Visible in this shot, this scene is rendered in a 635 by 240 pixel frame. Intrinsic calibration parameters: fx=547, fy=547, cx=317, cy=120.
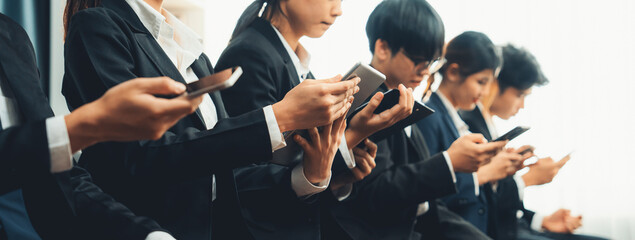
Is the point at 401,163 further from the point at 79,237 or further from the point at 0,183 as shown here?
the point at 0,183

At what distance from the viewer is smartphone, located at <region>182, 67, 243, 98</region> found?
544mm

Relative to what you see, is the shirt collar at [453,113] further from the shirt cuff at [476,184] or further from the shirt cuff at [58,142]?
the shirt cuff at [58,142]

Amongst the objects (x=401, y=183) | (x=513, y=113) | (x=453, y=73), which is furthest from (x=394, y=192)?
(x=513, y=113)

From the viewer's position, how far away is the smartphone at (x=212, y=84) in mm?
544

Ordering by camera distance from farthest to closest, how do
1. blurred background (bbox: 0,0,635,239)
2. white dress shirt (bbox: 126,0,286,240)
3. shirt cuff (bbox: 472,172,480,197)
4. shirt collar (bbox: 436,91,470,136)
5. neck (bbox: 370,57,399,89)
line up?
blurred background (bbox: 0,0,635,239)
shirt collar (bbox: 436,91,470,136)
shirt cuff (bbox: 472,172,480,197)
neck (bbox: 370,57,399,89)
white dress shirt (bbox: 126,0,286,240)

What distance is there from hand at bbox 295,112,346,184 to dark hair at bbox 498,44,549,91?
180cm

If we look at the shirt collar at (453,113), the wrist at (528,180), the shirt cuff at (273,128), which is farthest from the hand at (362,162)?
the wrist at (528,180)

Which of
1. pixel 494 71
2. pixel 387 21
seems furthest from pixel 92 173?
pixel 494 71

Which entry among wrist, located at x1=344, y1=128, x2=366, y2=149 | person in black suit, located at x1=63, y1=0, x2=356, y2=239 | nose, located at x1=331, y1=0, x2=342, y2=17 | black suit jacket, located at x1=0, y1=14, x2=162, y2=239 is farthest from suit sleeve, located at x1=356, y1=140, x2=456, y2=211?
black suit jacket, located at x1=0, y1=14, x2=162, y2=239

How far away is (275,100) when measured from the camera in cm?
111

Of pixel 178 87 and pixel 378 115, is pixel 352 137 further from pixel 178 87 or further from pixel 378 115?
pixel 178 87

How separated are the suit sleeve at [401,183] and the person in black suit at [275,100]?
0.44 ft

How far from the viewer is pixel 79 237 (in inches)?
27.5

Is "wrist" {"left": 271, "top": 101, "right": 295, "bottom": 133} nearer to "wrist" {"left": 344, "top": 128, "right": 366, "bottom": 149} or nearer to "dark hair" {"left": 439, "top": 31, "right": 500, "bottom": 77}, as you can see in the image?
"wrist" {"left": 344, "top": 128, "right": 366, "bottom": 149}
